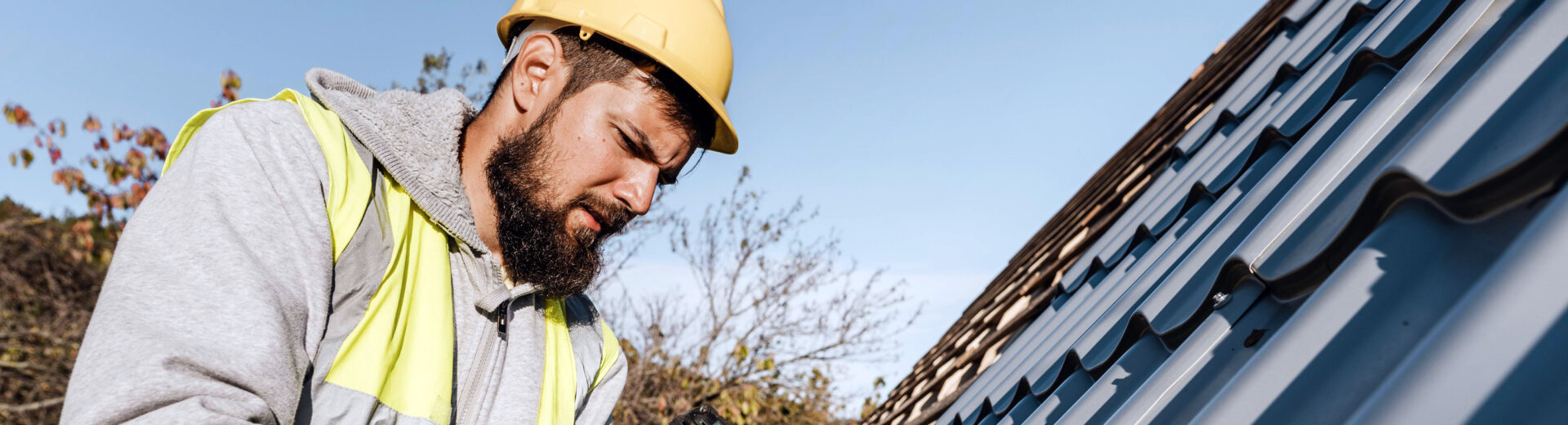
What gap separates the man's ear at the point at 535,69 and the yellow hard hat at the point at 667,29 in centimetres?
9

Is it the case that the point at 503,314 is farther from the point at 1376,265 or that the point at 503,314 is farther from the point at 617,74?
the point at 1376,265

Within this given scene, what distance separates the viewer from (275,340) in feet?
5.04

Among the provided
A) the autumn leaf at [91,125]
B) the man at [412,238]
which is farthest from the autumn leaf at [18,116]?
the man at [412,238]

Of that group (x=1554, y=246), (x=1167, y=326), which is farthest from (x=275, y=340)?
(x=1554, y=246)

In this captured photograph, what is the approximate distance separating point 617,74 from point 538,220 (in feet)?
1.60

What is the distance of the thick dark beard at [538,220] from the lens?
2443 mm

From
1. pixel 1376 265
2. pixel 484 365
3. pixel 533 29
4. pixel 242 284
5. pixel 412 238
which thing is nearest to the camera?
pixel 1376 265

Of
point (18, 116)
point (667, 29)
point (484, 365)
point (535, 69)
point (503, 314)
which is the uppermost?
point (667, 29)

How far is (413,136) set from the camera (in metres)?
2.12

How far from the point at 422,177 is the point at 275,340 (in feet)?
2.05

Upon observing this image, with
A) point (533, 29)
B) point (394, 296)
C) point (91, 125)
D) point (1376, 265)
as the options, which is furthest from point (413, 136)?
point (91, 125)

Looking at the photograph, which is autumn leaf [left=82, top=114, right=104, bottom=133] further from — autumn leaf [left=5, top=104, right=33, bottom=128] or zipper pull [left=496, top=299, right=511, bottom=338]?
zipper pull [left=496, top=299, right=511, bottom=338]

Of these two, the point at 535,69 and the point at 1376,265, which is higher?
the point at 1376,265

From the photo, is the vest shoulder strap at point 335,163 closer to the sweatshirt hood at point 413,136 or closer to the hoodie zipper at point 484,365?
the sweatshirt hood at point 413,136
